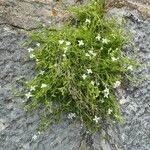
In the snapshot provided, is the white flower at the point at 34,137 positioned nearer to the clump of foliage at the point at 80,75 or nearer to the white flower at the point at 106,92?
the clump of foliage at the point at 80,75

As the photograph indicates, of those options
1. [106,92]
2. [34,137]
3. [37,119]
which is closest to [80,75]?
[106,92]

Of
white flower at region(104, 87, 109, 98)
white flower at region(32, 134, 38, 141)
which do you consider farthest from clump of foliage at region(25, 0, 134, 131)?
white flower at region(32, 134, 38, 141)

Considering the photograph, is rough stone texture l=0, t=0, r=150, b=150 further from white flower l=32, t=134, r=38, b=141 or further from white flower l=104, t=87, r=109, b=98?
white flower l=104, t=87, r=109, b=98

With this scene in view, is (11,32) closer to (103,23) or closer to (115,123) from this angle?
(103,23)

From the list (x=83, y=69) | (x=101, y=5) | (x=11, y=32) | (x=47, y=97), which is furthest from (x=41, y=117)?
(x=101, y=5)

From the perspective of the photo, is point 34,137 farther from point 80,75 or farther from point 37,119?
point 80,75

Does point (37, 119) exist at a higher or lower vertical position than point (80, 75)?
lower
